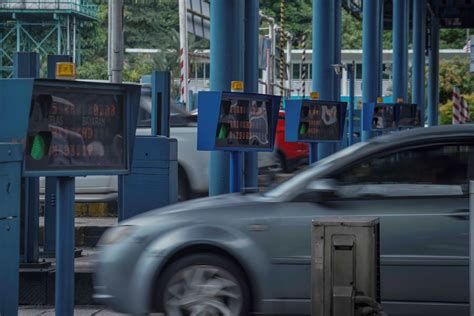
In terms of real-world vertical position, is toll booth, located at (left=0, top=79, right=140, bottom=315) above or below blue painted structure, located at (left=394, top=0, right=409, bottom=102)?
below

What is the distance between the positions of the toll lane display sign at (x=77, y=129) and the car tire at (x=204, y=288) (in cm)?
113

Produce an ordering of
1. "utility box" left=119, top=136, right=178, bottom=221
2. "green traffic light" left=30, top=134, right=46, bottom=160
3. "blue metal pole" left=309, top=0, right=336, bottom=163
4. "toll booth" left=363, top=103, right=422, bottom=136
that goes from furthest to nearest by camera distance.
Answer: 1. "toll booth" left=363, top=103, right=422, bottom=136
2. "blue metal pole" left=309, top=0, right=336, bottom=163
3. "utility box" left=119, top=136, right=178, bottom=221
4. "green traffic light" left=30, top=134, right=46, bottom=160

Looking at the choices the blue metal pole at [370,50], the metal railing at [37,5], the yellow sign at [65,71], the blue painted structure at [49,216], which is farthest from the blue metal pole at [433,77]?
the yellow sign at [65,71]

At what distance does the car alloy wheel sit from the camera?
7.47 meters

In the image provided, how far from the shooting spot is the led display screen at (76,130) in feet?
20.9

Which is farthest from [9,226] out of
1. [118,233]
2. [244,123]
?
[244,123]

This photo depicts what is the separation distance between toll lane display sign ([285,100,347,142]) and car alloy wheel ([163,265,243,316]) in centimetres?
588

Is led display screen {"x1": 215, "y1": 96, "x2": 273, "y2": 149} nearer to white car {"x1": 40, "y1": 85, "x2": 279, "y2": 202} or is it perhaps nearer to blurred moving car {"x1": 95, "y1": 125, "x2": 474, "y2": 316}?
blurred moving car {"x1": 95, "y1": 125, "x2": 474, "y2": 316}

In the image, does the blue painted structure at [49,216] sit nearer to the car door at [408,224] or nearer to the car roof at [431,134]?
the car door at [408,224]

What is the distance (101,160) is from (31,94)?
2.51 ft

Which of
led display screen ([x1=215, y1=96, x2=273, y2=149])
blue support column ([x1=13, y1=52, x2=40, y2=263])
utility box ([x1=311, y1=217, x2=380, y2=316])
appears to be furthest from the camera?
led display screen ([x1=215, y1=96, x2=273, y2=149])

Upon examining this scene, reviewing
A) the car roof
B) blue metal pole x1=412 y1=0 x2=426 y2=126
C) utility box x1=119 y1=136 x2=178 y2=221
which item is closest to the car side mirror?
the car roof

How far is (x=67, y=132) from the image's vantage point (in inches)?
258

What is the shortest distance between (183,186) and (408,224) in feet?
23.9
